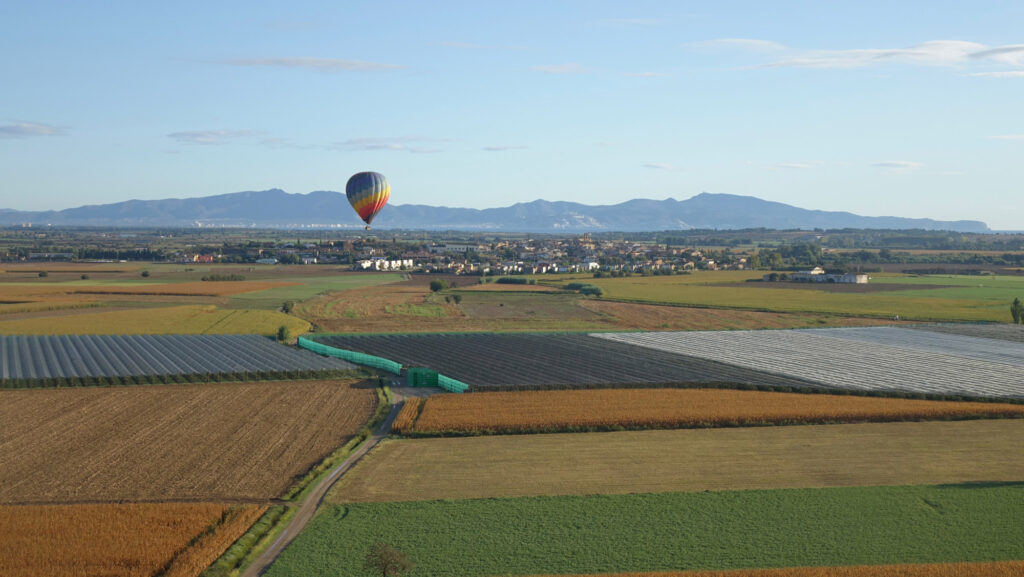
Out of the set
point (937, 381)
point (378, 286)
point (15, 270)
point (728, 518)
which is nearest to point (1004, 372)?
point (937, 381)

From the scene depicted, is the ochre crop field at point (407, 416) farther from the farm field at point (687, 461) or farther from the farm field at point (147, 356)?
the farm field at point (147, 356)

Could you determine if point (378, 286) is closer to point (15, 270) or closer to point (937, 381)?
point (15, 270)

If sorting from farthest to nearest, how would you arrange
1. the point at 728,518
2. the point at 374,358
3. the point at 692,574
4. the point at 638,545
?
the point at 374,358 → the point at 728,518 → the point at 638,545 → the point at 692,574

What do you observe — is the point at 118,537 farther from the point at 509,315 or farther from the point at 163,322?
the point at 509,315

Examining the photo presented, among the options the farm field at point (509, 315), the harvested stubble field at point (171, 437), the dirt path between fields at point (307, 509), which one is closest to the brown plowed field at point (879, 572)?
the dirt path between fields at point (307, 509)

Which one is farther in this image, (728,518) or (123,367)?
(123,367)
